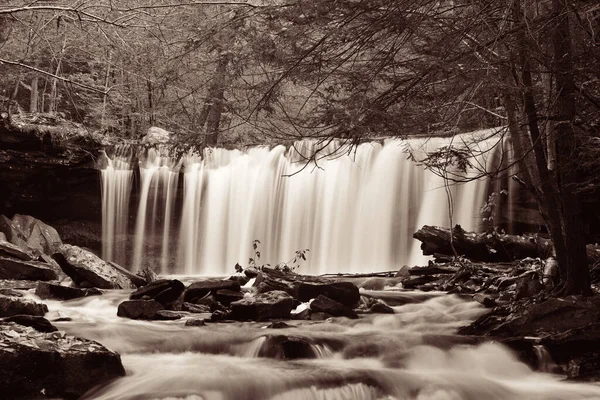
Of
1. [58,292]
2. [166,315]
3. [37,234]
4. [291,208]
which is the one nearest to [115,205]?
[37,234]

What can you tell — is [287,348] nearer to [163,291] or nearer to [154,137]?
[163,291]

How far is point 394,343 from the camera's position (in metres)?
7.31

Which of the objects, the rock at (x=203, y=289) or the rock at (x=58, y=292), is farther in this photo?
the rock at (x=58, y=292)

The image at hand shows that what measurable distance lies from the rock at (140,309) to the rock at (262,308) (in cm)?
124

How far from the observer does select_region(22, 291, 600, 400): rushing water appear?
19.2 ft

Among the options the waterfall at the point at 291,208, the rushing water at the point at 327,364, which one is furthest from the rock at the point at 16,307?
the waterfall at the point at 291,208

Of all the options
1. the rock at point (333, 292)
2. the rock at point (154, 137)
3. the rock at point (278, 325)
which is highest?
the rock at point (154, 137)

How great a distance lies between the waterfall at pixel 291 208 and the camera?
52.4ft

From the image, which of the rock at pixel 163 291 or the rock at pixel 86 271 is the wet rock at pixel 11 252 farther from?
the rock at pixel 163 291

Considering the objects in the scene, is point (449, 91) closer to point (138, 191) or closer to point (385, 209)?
point (385, 209)

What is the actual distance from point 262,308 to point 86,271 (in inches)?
221

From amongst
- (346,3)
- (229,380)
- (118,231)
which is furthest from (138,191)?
(346,3)

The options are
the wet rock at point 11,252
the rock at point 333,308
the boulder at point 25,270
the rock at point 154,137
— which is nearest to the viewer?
the rock at point 333,308

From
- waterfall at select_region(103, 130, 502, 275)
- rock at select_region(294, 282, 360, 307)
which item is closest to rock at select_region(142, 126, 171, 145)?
waterfall at select_region(103, 130, 502, 275)
